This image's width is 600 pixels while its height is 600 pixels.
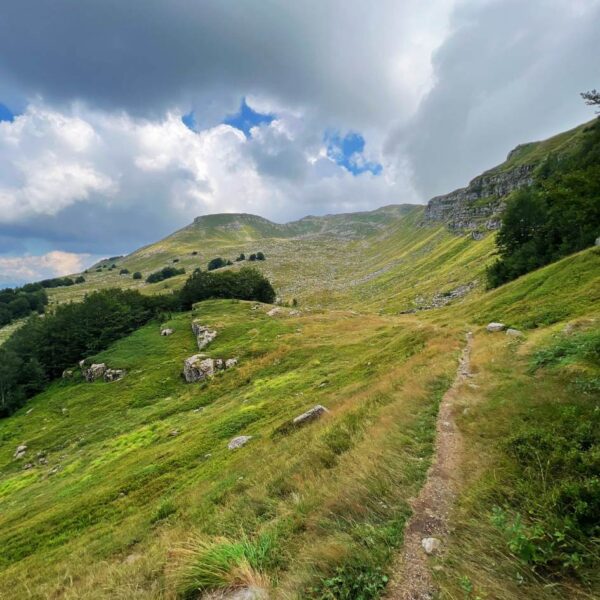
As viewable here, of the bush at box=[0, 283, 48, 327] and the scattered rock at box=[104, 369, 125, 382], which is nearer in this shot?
the scattered rock at box=[104, 369, 125, 382]

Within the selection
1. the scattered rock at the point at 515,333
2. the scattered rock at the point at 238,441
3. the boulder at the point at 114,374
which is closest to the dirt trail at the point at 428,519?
the scattered rock at the point at 238,441

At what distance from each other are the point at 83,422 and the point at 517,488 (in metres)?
46.3

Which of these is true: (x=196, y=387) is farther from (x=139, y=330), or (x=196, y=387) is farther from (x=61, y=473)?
(x=139, y=330)

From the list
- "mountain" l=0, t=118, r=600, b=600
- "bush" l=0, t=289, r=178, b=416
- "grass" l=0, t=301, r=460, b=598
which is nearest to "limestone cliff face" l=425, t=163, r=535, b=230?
"bush" l=0, t=289, r=178, b=416

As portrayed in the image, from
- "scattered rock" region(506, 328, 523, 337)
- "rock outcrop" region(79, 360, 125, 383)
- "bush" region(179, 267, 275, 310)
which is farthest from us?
"bush" region(179, 267, 275, 310)

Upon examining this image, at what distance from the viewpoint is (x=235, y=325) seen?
55312 millimetres

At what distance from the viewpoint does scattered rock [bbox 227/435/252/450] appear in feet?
58.9

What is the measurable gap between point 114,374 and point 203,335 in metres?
Result: 14.3

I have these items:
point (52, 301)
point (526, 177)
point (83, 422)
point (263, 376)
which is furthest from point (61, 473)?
point (526, 177)

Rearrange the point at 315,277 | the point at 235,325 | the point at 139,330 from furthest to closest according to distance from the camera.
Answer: the point at 315,277 → the point at 139,330 → the point at 235,325

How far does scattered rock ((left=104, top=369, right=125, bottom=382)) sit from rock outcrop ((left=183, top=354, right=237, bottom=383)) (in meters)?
13.0

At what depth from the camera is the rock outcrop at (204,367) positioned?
4141cm

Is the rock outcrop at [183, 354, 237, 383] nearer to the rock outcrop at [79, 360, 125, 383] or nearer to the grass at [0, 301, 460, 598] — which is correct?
the grass at [0, 301, 460, 598]

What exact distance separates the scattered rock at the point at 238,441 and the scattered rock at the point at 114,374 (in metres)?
37.9
